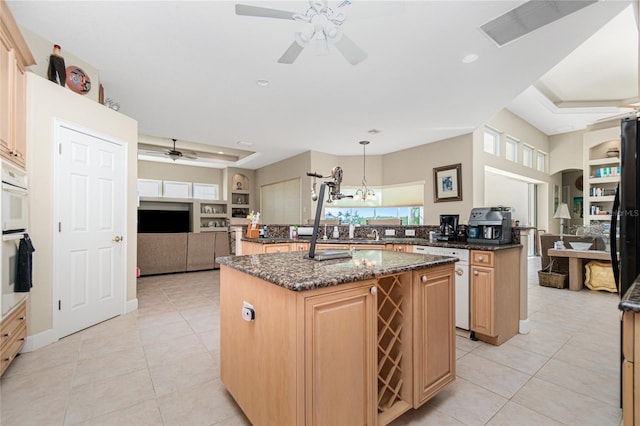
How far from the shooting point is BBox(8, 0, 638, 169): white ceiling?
214 centimetres

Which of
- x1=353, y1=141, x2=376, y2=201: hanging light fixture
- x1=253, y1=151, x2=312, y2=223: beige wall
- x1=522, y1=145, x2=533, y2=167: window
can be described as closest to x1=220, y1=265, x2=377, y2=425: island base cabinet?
x1=353, y1=141, x2=376, y2=201: hanging light fixture

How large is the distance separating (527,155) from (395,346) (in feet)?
24.7

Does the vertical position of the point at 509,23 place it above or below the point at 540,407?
above

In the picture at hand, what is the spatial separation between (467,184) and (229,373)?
4.85 m

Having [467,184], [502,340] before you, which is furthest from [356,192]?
[502,340]

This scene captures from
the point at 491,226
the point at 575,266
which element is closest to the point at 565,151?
the point at 575,266

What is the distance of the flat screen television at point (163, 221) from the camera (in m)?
6.90

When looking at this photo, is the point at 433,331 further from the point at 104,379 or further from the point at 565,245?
the point at 565,245

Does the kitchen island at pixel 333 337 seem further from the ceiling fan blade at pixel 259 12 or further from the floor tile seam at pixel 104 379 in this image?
the ceiling fan blade at pixel 259 12

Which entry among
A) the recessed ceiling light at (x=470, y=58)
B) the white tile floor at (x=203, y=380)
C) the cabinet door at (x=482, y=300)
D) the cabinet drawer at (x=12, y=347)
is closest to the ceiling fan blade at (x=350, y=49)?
the recessed ceiling light at (x=470, y=58)

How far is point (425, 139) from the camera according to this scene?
17.8 ft

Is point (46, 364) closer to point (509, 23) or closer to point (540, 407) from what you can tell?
point (540, 407)

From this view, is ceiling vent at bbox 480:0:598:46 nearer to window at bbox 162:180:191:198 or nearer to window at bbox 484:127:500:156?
window at bbox 484:127:500:156

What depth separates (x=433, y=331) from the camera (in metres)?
1.63
